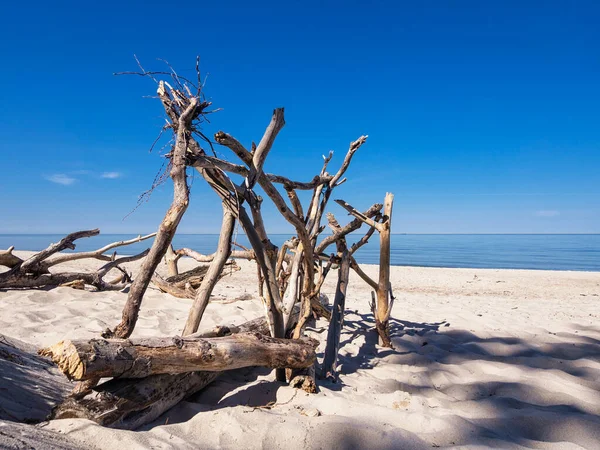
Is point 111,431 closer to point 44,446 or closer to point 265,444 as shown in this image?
point 44,446

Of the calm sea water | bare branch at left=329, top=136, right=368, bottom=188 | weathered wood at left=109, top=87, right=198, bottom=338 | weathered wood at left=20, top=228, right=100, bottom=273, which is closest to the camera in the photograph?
weathered wood at left=109, top=87, right=198, bottom=338

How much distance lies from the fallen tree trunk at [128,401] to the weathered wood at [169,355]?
86 mm

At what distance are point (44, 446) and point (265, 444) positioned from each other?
108 centimetres

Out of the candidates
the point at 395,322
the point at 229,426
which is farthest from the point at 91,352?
the point at 395,322

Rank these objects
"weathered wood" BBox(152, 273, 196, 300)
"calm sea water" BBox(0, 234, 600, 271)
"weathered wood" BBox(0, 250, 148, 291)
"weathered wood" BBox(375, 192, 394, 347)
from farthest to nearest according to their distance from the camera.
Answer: "calm sea water" BBox(0, 234, 600, 271)
"weathered wood" BBox(152, 273, 196, 300)
"weathered wood" BBox(0, 250, 148, 291)
"weathered wood" BBox(375, 192, 394, 347)

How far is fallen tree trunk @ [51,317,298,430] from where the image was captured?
82.8 inches

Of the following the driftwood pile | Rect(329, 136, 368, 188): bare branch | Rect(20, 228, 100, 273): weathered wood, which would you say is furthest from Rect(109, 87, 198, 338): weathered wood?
Rect(20, 228, 100, 273): weathered wood

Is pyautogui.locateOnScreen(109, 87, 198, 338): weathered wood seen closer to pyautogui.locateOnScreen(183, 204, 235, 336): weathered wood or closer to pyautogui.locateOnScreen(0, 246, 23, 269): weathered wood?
pyautogui.locateOnScreen(183, 204, 235, 336): weathered wood

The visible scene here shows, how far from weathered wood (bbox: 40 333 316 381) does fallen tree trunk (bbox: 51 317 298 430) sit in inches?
3.4

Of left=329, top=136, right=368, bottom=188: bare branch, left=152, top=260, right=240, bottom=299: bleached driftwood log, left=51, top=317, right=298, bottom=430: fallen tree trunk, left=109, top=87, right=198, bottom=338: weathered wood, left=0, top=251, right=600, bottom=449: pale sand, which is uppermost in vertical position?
left=329, top=136, right=368, bottom=188: bare branch

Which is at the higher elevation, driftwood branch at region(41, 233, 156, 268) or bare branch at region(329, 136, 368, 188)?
bare branch at region(329, 136, 368, 188)

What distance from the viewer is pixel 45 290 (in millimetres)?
6348

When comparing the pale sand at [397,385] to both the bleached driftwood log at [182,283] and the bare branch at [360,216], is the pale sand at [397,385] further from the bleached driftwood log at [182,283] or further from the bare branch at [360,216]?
the bare branch at [360,216]

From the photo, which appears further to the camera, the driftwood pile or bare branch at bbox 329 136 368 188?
bare branch at bbox 329 136 368 188
